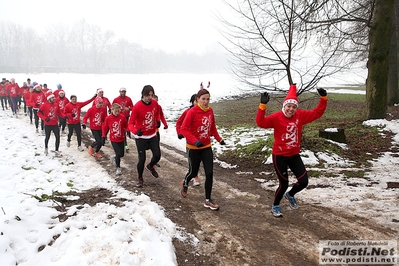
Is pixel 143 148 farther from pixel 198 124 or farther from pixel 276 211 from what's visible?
pixel 276 211

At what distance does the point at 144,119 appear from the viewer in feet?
22.1

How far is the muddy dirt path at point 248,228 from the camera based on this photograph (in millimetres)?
3900

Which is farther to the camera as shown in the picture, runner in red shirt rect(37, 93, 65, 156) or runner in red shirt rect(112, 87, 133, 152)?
runner in red shirt rect(112, 87, 133, 152)

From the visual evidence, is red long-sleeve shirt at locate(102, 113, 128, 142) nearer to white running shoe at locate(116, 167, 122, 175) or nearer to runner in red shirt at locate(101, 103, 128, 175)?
runner in red shirt at locate(101, 103, 128, 175)

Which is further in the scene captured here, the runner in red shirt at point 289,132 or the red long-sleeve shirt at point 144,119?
the red long-sleeve shirt at point 144,119

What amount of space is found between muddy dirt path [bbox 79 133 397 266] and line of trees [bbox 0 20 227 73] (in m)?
74.8

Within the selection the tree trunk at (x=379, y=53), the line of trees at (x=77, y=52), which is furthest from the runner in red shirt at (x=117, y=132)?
the line of trees at (x=77, y=52)

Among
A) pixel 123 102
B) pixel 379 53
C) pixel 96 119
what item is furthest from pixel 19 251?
pixel 379 53

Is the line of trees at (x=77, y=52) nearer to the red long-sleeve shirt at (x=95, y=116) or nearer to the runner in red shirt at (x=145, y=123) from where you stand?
the red long-sleeve shirt at (x=95, y=116)

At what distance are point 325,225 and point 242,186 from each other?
2436 millimetres

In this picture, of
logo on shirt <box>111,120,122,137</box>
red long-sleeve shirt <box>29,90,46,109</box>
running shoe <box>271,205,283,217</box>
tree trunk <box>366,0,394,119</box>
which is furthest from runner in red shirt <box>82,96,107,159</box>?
tree trunk <box>366,0,394,119</box>

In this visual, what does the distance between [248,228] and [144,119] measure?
11.6 feet

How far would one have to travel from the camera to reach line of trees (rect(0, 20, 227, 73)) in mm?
77812

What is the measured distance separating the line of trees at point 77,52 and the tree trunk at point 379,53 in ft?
227
